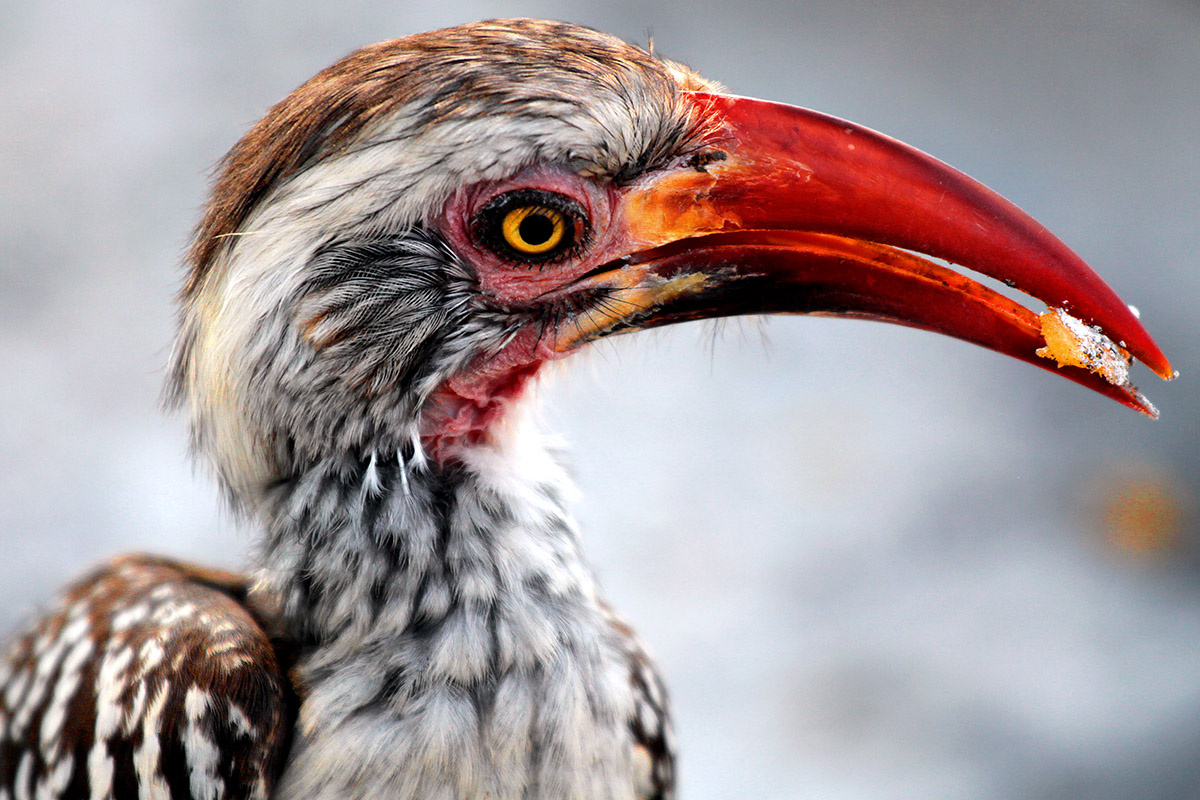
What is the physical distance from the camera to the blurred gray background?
3889mm

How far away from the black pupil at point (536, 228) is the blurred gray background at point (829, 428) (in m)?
1.59

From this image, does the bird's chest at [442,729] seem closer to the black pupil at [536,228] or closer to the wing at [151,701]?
the wing at [151,701]

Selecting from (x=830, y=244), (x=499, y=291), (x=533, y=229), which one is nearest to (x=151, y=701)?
(x=499, y=291)

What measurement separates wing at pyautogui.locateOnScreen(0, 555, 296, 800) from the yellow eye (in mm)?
765

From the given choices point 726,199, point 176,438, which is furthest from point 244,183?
point 176,438

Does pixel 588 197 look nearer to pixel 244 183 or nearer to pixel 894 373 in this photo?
pixel 244 183

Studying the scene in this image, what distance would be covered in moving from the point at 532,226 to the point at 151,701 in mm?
965

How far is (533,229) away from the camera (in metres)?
1.65

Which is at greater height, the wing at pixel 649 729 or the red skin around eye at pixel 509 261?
the red skin around eye at pixel 509 261

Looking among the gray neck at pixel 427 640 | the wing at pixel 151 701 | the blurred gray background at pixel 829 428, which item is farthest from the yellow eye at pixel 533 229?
the blurred gray background at pixel 829 428

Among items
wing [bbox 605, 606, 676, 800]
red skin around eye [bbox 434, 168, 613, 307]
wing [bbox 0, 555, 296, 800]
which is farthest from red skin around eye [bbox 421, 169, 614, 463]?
wing [bbox 605, 606, 676, 800]

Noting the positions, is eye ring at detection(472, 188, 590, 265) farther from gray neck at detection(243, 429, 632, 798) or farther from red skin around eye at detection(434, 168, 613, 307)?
gray neck at detection(243, 429, 632, 798)

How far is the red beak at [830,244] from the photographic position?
64.6 inches

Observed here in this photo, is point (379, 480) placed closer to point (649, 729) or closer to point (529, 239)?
point (529, 239)
